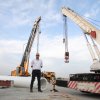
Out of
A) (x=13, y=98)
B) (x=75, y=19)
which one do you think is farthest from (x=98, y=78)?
(x=75, y=19)

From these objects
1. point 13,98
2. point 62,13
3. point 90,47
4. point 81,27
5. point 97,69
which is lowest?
point 13,98

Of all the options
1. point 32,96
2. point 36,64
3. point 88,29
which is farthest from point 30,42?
point 32,96

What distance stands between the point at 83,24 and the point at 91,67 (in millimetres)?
5264

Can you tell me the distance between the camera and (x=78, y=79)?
52.0 ft

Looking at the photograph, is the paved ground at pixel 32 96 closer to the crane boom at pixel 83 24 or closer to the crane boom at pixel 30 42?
the crane boom at pixel 83 24

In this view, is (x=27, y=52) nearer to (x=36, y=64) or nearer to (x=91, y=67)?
(x=91, y=67)

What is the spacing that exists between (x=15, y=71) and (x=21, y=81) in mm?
12590

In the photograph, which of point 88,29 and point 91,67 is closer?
point 91,67

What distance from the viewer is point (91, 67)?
17172 mm

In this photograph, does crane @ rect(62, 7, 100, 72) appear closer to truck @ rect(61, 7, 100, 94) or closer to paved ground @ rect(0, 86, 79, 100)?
truck @ rect(61, 7, 100, 94)

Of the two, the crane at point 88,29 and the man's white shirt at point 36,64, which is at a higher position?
the crane at point 88,29

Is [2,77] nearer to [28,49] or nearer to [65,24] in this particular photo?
[65,24]

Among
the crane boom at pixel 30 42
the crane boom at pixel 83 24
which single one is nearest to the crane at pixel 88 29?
the crane boom at pixel 83 24

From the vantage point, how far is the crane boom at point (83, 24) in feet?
63.6
